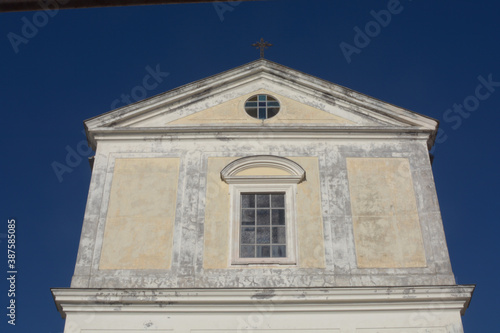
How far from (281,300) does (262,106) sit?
534 centimetres

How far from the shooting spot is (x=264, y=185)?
48.0 feet

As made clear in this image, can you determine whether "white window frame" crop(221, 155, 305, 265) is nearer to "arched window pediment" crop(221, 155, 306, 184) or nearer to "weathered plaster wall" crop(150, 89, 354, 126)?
"arched window pediment" crop(221, 155, 306, 184)

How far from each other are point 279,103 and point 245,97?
883mm

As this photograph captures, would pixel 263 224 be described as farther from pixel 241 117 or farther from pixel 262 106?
pixel 262 106

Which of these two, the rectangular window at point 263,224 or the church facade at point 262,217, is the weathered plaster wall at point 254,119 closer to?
the church facade at point 262,217

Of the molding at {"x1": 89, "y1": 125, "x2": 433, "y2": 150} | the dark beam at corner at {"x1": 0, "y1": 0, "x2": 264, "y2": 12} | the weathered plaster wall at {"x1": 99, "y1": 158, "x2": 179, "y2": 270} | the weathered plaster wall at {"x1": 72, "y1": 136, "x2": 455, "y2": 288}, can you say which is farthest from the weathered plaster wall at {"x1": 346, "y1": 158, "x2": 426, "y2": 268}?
the dark beam at corner at {"x1": 0, "y1": 0, "x2": 264, "y2": 12}

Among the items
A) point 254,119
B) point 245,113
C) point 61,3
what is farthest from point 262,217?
point 61,3

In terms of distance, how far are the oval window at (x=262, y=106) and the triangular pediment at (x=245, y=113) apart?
11 cm

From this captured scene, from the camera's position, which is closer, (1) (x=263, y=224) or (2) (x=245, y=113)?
(1) (x=263, y=224)

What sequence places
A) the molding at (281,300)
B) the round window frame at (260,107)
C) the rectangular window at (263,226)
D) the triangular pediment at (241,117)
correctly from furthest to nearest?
the round window frame at (260,107) → the triangular pediment at (241,117) → the rectangular window at (263,226) → the molding at (281,300)

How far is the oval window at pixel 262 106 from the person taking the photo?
16.0 metres

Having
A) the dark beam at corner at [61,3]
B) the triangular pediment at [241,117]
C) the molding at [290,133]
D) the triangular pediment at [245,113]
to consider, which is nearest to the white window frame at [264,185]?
the molding at [290,133]

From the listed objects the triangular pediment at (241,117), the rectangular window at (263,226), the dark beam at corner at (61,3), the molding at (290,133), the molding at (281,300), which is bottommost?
the dark beam at corner at (61,3)

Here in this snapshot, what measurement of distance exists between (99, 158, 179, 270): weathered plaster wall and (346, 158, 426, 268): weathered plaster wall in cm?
410
